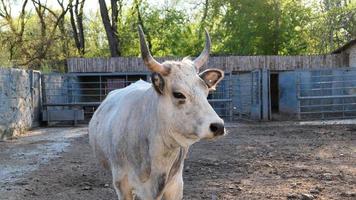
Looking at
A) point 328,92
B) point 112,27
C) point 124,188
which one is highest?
point 112,27

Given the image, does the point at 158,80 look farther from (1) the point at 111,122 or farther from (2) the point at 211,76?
(1) the point at 111,122

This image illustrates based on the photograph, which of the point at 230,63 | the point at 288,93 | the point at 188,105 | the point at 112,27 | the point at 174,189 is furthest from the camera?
the point at 112,27

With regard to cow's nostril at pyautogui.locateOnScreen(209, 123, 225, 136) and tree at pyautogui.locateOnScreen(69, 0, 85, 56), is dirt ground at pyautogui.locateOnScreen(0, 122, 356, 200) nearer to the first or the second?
cow's nostril at pyautogui.locateOnScreen(209, 123, 225, 136)

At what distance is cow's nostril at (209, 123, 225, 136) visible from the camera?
3.03 metres

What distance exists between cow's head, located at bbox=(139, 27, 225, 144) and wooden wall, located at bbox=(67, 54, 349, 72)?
55.2ft

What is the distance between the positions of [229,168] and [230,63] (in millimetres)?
13333

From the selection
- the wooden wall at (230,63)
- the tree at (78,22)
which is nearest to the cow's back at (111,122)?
the wooden wall at (230,63)

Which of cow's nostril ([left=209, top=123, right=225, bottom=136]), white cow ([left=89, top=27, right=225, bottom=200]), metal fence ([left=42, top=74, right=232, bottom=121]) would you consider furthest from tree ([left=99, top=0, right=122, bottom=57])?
cow's nostril ([left=209, top=123, right=225, bottom=136])

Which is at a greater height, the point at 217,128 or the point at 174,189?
the point at 217,128

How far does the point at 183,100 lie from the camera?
324 cm

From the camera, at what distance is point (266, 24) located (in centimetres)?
2747

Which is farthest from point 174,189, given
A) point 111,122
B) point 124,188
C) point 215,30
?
point 215,30

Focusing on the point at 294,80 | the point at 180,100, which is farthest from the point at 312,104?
the point at 180,100

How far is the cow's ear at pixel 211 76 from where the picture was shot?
3.63 m
